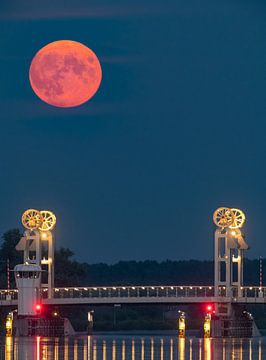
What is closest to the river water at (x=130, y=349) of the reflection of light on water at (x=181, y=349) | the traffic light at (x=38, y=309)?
the reflection of light on water at (x=181, y=349)

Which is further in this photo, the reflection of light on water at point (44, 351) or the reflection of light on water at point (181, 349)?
the reflection of light on water at point (181, 349)

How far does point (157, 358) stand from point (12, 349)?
16.3 metres

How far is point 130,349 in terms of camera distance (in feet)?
522

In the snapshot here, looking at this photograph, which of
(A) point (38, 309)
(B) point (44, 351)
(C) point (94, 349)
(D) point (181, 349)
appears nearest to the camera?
(B) point (44, 351)

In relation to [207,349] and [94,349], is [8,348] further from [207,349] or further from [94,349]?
[207,349]

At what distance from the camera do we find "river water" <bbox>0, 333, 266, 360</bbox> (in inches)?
5531

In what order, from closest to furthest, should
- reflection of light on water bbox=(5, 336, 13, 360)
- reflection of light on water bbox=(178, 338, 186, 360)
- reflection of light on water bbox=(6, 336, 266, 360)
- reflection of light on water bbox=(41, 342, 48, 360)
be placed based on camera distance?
1. reflection of light on water bbox=(41, 342, 48, 360)
2. reflection of light on water bbox=(5, 336, 13, 360)
3. reflection of light on water bbox=(6, 336, 266, 360)
4. reflection of light on water bbox=(178, 338, 186, 360)

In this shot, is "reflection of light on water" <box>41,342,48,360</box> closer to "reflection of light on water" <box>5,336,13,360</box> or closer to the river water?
the river water

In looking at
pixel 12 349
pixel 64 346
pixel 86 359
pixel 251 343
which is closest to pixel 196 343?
pixel 251 343

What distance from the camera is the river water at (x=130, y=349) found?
14050 cm

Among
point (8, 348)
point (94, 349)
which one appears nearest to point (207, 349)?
point (94, 349)

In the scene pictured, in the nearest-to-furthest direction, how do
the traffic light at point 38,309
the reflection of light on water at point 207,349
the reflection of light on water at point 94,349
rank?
the reflection of light on water at point 207,349 < the reflection of light on water at point 94,349 < the traffic light at point 38,309

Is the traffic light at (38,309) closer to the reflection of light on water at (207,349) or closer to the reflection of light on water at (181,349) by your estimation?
the reflection of light on water at (181,349)

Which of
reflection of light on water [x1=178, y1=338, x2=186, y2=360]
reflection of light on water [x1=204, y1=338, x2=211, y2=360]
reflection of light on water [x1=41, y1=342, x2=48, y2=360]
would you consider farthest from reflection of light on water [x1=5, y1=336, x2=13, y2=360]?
reflection of light on water [x1=204, y1=338, x2=211, y2=360]
